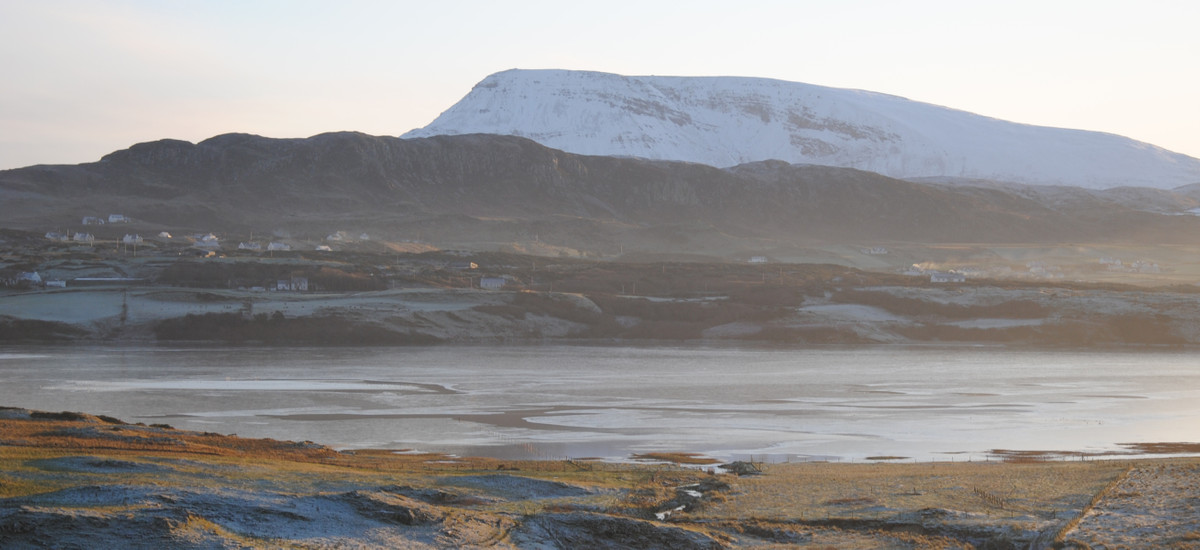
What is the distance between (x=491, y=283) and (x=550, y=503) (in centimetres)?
8650

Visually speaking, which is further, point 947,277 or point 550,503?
point 947,277

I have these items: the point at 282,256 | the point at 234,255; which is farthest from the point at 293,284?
the point at 234,255

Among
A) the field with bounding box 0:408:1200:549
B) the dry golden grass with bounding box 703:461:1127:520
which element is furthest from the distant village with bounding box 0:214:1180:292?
the dry golden grass with bounding box 703:461:1127:520

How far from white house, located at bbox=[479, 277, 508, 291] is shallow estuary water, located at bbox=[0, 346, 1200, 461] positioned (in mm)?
29100

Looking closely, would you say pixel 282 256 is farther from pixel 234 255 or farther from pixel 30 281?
pixel 30 281

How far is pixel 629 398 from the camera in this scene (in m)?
48.3

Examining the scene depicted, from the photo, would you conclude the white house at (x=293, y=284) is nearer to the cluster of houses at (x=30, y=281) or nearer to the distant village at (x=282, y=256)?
the distant village at (x=282, y=256)

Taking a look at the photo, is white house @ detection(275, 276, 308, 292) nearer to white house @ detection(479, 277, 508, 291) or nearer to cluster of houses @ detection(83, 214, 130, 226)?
white house @ detection(479, 277, 508, 291)

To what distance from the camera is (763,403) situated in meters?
47.0

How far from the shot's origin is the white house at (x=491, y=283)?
346ft

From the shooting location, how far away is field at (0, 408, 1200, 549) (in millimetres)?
16672

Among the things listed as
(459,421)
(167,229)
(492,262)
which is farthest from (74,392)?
(167,229)

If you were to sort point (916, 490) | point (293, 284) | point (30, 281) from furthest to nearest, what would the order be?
point (293, 284)
point (30, 281)
point (916, 490)

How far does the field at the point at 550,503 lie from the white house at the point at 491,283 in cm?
7865
